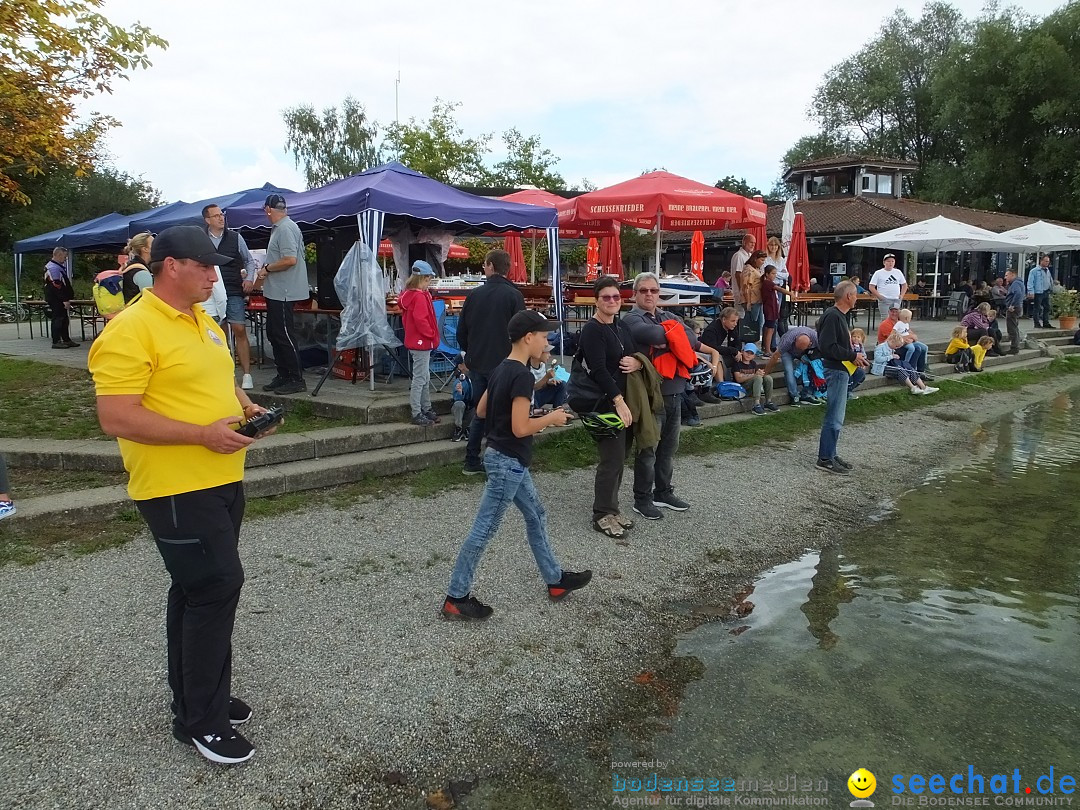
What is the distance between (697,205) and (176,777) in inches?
409

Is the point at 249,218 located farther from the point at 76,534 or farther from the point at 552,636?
the point at 552,636

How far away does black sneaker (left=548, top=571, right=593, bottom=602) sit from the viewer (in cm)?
419

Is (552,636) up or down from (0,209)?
down

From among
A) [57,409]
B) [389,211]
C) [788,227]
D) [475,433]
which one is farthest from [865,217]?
[57,409]

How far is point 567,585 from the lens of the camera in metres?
4.21

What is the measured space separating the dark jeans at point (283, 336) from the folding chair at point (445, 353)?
5.23ft

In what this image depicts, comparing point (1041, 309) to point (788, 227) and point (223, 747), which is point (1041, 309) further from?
point (223, 747)

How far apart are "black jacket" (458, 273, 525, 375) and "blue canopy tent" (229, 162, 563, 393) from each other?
6.10ft

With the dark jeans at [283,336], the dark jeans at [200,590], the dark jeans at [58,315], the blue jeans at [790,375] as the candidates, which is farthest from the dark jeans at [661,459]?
the dark jeans at [58,315]

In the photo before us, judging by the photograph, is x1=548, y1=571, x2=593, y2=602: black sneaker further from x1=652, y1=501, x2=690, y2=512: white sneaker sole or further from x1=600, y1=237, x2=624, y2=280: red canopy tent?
x1=600, y1=237, x2=624, y2=280: red canopy tent

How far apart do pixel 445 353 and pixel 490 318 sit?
8.80ft

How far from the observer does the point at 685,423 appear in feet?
28.4

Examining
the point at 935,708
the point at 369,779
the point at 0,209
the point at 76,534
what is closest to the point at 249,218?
the point at 76,534

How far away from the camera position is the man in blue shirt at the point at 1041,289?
1927 cm
